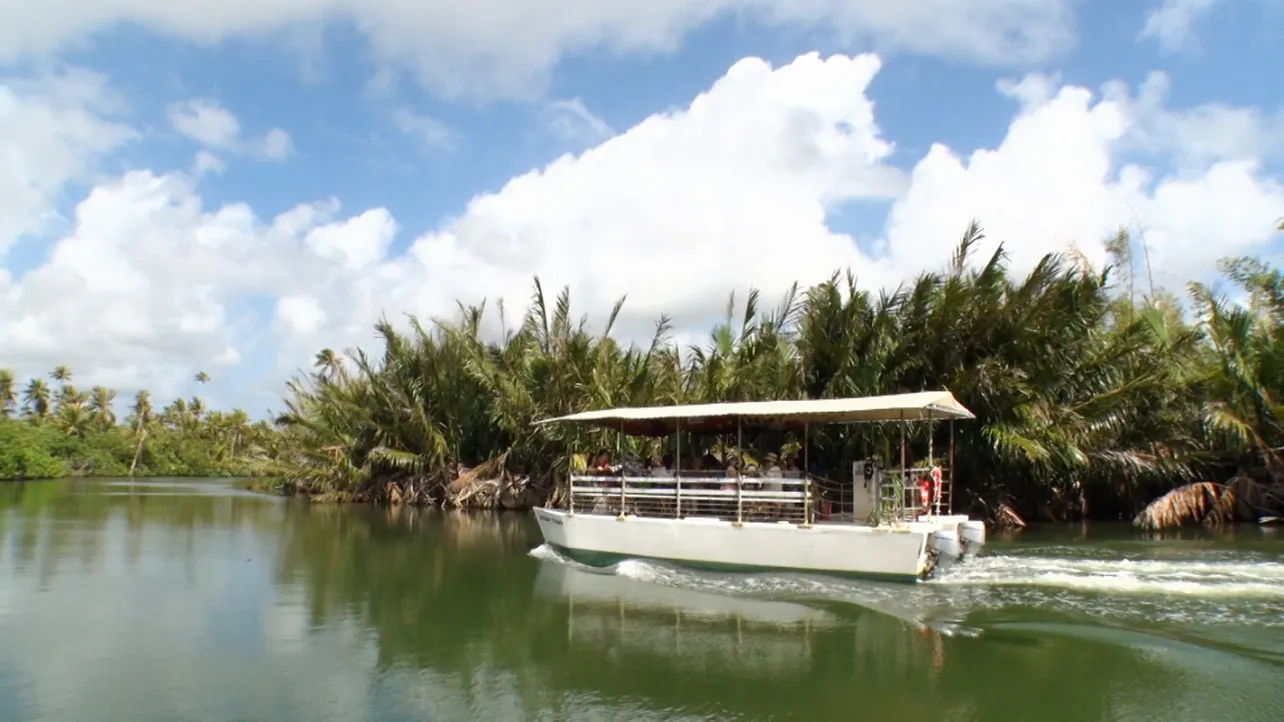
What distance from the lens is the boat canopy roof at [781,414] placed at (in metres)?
12.8

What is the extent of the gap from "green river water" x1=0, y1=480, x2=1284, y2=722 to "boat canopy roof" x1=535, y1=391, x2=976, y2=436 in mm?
2478

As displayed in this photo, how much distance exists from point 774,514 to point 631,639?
17.1ft

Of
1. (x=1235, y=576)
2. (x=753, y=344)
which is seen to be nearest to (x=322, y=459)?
(x=753, y=344)

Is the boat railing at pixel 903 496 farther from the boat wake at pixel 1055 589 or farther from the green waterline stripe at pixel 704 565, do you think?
the boat wake at pixel 1055 589

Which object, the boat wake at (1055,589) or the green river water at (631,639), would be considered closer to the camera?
the green river water at (631,639)

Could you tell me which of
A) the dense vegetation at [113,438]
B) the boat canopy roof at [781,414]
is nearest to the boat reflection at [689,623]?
the boat canopy roof at [781,414]

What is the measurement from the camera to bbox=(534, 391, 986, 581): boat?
12.5m

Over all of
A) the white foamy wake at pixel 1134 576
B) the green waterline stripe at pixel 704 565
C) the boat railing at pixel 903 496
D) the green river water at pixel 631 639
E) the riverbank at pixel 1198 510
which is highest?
the boat railing at pixel 903 496

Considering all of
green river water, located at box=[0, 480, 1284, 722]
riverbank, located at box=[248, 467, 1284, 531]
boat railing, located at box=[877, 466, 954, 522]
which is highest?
boat railing, located at box=[877, 466, 954, 522]

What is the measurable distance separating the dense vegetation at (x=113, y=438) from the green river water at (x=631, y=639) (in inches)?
1769

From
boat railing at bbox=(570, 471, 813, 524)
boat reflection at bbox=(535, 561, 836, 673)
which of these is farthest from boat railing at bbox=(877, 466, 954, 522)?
boat reflection at bbox=(535, 561, 836, 673)

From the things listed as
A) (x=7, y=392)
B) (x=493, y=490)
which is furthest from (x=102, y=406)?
(x=493, y=490)

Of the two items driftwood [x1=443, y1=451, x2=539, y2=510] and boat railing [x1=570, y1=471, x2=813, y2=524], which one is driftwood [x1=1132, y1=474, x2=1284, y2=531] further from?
driftwood [x1=443, y1=451, x2=539, y2=510]

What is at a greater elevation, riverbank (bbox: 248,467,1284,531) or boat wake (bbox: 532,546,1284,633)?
riverbank (bbox: 248,467,1284,531)
